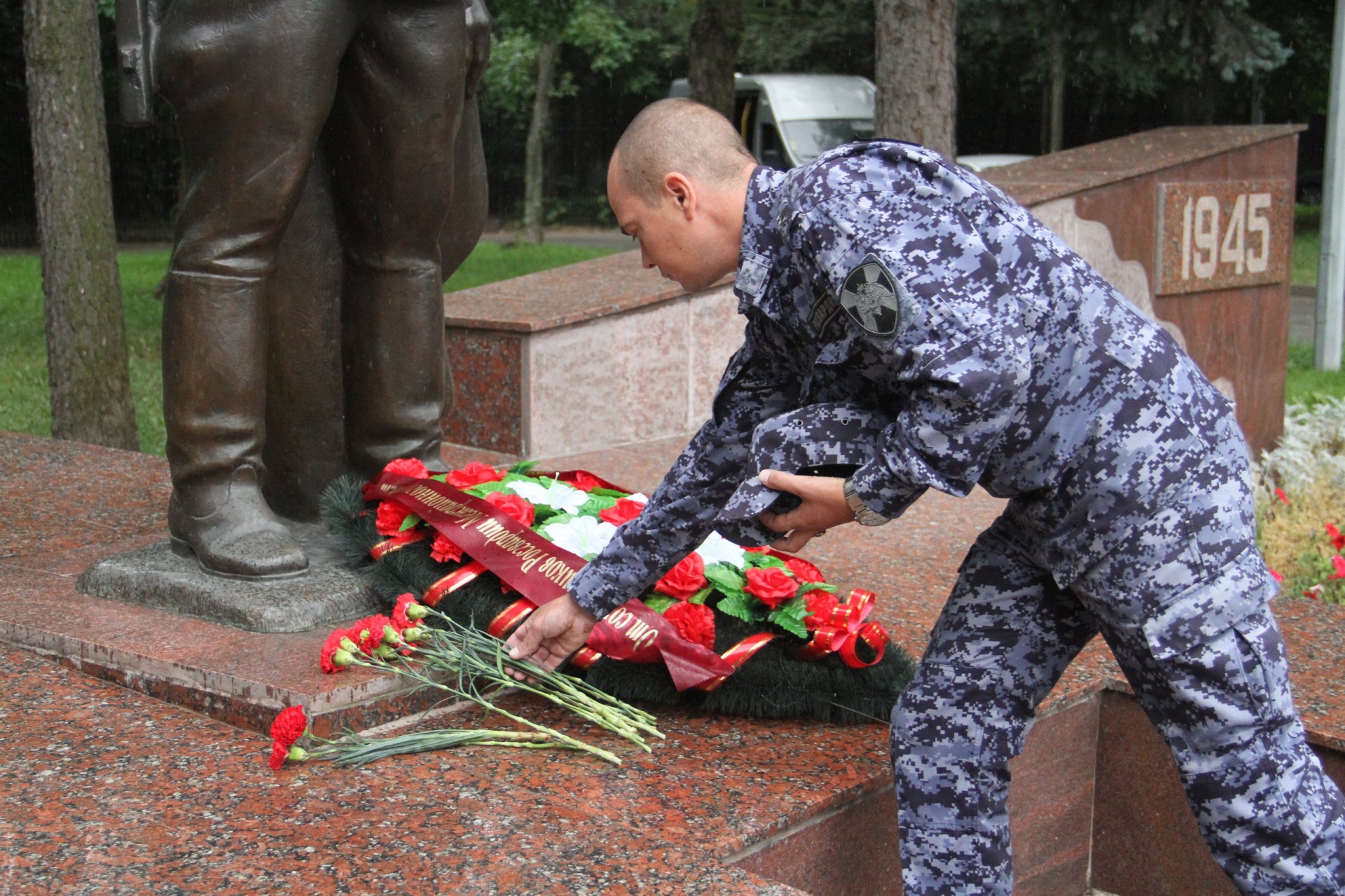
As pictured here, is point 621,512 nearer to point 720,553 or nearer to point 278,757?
point 720,553

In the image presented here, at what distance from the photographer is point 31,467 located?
4398 mm

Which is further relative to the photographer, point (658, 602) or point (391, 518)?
point (391, 518)

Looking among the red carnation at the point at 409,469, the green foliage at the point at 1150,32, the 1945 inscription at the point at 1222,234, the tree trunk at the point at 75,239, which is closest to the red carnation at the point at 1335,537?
the 1945 inscription at the point at 1222,234

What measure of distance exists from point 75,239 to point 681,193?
185 inches

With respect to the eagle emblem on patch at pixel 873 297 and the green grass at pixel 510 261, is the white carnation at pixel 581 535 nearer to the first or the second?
the eagle emblem on patch at pixel 873 297

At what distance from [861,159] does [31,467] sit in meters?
3.32

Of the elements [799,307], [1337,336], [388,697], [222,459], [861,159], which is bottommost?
[1337,336]

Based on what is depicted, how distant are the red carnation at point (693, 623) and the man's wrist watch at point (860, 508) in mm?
765

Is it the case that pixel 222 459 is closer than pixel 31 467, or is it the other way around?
pixel 222 459

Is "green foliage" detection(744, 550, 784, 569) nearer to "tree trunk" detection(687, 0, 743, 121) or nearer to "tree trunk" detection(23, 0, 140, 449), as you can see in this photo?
"tree trunk" detection(23, 0, 140, 449)

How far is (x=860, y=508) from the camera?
1879 mm

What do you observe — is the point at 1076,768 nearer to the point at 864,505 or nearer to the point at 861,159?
the point at 864,505

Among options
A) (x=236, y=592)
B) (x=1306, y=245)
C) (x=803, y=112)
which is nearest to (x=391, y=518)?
(x=236, y=592)

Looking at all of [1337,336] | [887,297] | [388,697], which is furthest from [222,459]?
[1337,336]
